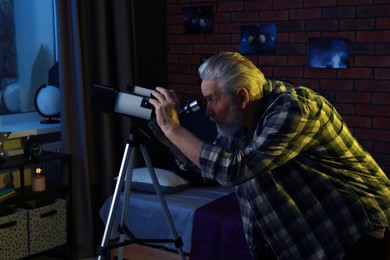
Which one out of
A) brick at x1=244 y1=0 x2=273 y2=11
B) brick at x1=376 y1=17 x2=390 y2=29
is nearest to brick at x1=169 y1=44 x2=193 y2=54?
brick at x1=244 y1=0 x2=273 y2=11

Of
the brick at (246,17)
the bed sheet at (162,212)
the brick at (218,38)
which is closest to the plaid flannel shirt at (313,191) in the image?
the bed sheet at (162,212)

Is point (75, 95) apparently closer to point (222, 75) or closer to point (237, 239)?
point (237, 239)

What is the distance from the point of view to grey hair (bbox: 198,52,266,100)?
5.74ft

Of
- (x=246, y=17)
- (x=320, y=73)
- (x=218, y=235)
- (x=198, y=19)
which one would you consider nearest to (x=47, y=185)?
(x=218, y=235)

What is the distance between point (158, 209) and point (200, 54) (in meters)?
1.39

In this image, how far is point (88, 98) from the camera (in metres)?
3.51

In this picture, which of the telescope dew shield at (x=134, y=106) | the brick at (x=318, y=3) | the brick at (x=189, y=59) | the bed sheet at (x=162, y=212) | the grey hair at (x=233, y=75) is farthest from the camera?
the brick at (x=189, y=59)

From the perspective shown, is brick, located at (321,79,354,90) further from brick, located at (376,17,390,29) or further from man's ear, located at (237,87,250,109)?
man's ear, located at (237,87,250,109)

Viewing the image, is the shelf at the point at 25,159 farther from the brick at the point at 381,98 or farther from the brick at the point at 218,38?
the brick at the point at 381,98

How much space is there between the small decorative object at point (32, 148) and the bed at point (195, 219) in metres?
0.49

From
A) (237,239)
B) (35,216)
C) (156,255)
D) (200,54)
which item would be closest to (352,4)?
(200,54)

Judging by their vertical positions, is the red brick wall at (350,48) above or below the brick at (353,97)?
above

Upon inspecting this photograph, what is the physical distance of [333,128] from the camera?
1770 mm

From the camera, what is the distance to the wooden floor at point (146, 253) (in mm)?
3003
